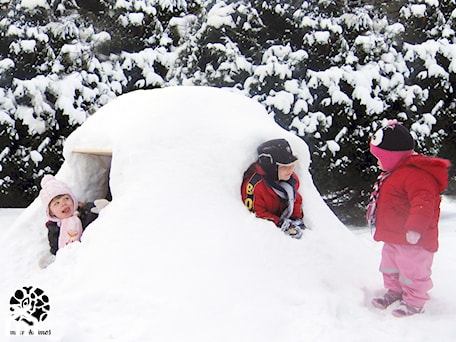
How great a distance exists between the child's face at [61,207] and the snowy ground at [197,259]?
13.9 inches

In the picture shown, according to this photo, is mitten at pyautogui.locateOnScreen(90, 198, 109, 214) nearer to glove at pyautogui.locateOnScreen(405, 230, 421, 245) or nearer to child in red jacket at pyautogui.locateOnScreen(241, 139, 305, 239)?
child in red jacket at pyautogui.locateOnScreen(241, 139, 305, 239)

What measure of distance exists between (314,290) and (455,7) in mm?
4959

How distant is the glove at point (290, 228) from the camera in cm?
290

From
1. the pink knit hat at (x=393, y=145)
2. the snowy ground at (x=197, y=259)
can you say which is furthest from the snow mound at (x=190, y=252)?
the pink knit hat at (x=393, y=145)

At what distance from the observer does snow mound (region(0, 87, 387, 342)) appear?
7.56 feet

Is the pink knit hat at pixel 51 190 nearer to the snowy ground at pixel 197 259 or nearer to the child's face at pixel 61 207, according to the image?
the child's face at pixel 61 207

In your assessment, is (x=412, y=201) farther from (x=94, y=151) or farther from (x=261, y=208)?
(x=94, y=151)

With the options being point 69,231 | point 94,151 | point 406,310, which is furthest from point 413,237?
point 69,231

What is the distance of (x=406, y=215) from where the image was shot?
101 inches

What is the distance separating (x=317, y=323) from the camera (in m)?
2.33

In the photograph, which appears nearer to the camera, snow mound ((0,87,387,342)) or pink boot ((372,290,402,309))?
snow mound ((0,87,387,342))

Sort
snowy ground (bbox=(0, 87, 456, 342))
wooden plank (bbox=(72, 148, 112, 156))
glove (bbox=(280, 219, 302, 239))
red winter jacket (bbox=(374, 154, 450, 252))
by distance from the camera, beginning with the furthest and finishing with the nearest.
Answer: wooden plank (bbox=(72, 148, 112, 156)) → glove (bbox=(280, 219, 302, 239)) → red winter jacket (bbox=(374, 154, 450, 252)) → snowy ground (bbox=(0, 87, 456, 342))

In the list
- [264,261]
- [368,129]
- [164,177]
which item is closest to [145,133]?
[164,177]

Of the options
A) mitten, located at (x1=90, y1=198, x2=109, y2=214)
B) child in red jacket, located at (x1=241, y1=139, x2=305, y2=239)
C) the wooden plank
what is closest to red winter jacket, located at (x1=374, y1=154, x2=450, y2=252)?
child in red jacket, located at (x1=241, y1=139, x2=305, y2=239)
